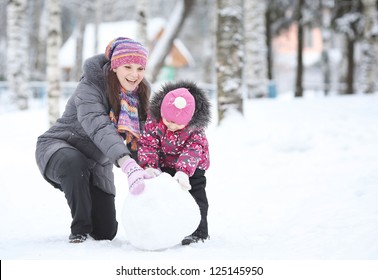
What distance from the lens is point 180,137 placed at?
10.6 ft

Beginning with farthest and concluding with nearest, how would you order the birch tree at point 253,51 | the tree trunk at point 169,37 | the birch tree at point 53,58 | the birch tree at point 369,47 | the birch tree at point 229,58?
the birch tree at point 369,47 → the tree trunk at point 169,37 → the birch tree at point 253,51 → the birch tree at point 53,58 → the birch tree at point 229,58

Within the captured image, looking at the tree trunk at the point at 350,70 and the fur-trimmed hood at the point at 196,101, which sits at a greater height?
the tree trunk at the point at 350,70

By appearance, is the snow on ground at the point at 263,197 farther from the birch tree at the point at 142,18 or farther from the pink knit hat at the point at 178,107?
the birch tree at the point at 142,18

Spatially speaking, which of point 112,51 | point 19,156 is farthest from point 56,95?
point 112,51

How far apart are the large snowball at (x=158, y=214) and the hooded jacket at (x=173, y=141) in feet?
1.11

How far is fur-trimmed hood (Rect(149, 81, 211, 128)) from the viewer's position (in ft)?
10.6

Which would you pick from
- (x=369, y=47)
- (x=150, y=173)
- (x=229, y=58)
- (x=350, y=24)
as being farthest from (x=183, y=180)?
(x=350, y=24)

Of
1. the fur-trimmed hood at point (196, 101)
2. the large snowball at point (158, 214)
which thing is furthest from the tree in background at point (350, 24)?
the large snowball at point (158, 214)

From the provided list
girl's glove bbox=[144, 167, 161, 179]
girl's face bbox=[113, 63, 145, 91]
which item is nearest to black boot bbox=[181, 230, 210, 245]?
girl's glove bbox=[144, 167, 161, 179]

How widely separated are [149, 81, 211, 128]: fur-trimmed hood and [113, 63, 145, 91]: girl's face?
16 centimetres

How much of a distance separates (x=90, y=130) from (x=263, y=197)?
2.57 meters

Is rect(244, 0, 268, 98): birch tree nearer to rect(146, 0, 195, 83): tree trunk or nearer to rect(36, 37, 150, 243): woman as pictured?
rect(146, 0, 195, 83): tree trunk

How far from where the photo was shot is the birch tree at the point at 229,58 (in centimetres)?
762

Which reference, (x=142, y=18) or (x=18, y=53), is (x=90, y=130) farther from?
(x=18, y=53)
